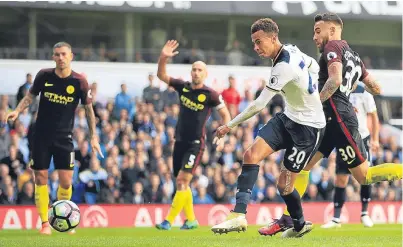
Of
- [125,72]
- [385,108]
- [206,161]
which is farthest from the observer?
[385,108]

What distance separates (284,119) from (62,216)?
3426 mm

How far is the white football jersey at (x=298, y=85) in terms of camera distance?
1178 cm

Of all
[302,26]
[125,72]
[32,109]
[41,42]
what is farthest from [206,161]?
[302,26]

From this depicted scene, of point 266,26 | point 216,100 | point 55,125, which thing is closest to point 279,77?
point 266,26

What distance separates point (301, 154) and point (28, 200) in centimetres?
866

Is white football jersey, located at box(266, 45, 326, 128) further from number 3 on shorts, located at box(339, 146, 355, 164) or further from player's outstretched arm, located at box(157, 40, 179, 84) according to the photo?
player's outstretched arm, located at box(157, 40, 179, 84)

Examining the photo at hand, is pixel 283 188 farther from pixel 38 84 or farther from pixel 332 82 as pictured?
pixel 38 84

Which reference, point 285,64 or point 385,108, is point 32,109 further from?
point 385,108

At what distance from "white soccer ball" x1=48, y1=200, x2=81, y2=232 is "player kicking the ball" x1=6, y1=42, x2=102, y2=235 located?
43.9 inches

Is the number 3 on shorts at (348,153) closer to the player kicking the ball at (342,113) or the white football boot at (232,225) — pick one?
the player kicking the ball at (342,113)

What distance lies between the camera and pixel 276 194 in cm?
2209

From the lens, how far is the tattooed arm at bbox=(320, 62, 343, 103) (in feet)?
41.1

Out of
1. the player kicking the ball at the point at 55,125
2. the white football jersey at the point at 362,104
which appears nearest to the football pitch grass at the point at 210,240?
the player kicking the ball at the point at 55,125

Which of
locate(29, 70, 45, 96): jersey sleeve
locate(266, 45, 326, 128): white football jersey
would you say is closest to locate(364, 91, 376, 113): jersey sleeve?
locate(266, 45, 326, 128): white football jersey
